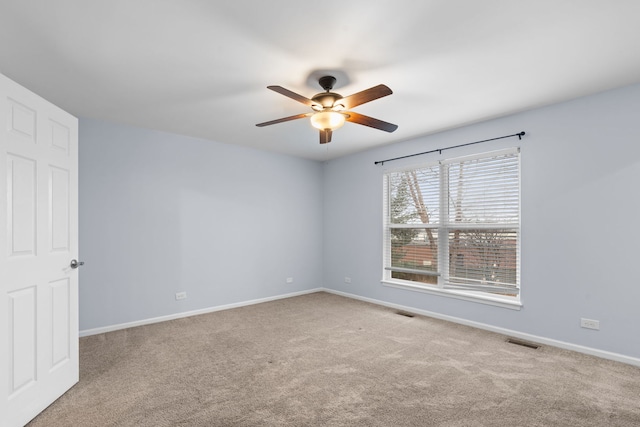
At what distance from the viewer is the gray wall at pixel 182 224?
388 cm

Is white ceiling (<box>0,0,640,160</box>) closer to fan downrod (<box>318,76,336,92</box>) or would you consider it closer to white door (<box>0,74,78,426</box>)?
fan downrod (<box>318,76,336,92</box>)

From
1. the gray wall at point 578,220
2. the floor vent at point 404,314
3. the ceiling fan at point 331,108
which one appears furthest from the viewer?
the floor vent at point 404,314

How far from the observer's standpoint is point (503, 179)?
3850 mm

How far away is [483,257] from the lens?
4.02m

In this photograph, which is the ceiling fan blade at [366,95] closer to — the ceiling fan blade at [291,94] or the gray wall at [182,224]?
the ceiling fan blade at [291,94]

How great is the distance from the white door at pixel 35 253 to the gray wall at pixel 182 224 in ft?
4.73

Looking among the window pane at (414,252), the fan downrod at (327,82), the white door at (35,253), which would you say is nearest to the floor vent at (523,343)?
the window pane at (414,252)

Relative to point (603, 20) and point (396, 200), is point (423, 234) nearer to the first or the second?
point (396, 200)

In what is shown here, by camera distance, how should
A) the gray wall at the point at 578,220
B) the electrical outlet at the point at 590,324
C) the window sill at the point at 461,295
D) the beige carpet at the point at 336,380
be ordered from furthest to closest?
the window sill at the point at 461,295 → the electrical outlet at the point at 590,324 → the gray wall at the point at 578,220 → the beige carpet at the point at 336,380

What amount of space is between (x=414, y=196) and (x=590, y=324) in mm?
2457

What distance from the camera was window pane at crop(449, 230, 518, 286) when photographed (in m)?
3.80

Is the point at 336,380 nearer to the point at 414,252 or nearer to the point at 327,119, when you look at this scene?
the point at 327,119

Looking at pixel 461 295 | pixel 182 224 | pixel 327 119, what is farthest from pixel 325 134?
pixel 461 295

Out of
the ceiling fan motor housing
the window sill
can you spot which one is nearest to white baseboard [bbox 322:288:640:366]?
the window sill
